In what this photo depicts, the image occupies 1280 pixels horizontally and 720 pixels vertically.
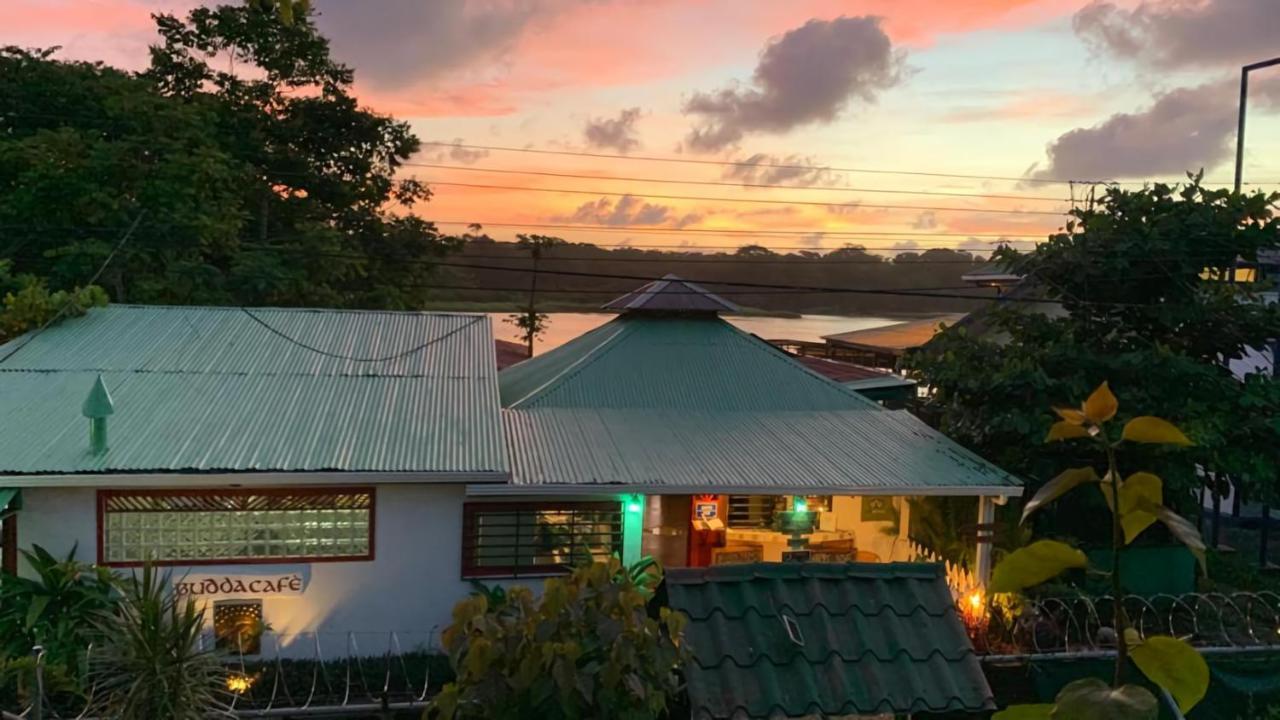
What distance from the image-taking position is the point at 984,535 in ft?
40.8

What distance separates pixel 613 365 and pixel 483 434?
426cm

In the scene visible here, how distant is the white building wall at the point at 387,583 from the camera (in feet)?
35.2

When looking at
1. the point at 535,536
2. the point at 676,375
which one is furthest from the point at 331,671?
the point at 676,375

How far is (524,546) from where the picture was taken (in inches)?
456

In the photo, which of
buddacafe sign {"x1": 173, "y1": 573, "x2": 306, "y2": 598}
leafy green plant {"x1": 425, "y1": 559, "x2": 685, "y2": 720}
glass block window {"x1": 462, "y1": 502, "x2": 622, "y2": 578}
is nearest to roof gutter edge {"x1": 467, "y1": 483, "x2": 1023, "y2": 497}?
glass block window {"x1": 462, "y1": 502, "x2": 622, "y2": 578}

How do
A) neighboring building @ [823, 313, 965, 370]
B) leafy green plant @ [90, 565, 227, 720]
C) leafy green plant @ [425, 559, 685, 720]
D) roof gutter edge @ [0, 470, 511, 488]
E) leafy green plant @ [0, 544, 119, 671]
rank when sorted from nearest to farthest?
leafy green plant @ [425, 559, 685, 720]
leafy green plant @ [90, 565, 227, 720]
leafy green plant @ [0, 544, 119, 671]
roof gutter edge @ [0, 470, 511, 488]
neighboring building @ [823, 313, 965, 370]

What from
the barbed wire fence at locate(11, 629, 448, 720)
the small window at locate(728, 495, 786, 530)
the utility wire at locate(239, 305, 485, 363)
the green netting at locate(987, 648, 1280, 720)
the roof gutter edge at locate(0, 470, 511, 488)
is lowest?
the barbed wire fence at locate(11, 629, 448, 720)

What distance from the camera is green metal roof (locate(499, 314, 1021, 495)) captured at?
462 inches

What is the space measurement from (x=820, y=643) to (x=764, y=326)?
1902 inches

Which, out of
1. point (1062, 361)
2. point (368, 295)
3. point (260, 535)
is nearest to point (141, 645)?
point (260, 535)

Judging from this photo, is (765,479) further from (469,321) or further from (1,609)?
(1,609)

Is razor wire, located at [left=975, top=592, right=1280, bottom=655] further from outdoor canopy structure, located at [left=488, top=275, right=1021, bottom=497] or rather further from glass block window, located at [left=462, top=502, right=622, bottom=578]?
glass block window, located at [left=462, top=502, right=622, bottom=578]

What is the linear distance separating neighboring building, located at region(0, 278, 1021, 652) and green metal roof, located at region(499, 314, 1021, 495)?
0.16ft

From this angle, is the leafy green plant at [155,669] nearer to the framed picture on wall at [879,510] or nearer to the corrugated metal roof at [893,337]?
the framed picture on wall at [879,510]
